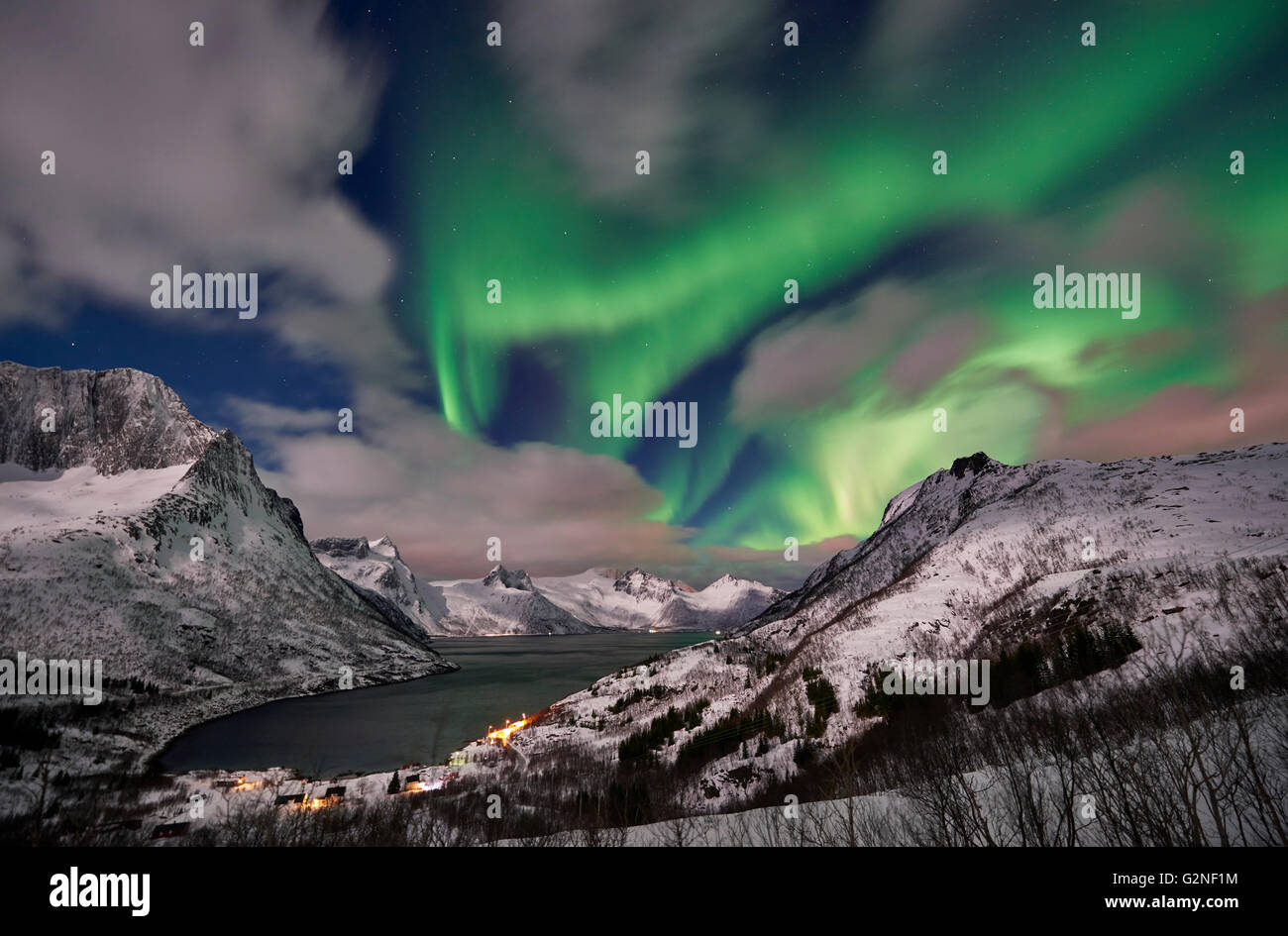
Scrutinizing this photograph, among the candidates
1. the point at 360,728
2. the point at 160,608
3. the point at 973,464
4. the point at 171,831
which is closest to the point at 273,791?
the point at 171,831

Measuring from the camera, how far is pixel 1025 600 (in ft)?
210

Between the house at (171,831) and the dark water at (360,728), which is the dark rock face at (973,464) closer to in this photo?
the dark water at (360,728)

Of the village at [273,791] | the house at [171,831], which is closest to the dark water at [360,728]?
the village at [273,791]

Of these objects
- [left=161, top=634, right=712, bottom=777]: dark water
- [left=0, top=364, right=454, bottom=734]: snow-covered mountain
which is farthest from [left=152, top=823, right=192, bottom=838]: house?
[left=0, top=364, right=454, bottom=734]: snow-covered mountain

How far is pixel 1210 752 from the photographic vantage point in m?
15.8

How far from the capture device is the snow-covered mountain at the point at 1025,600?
142ft

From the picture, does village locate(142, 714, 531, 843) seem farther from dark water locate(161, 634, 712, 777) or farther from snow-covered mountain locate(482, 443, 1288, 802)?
snow-covered mountain locate(482, 443, 1288, 802)
